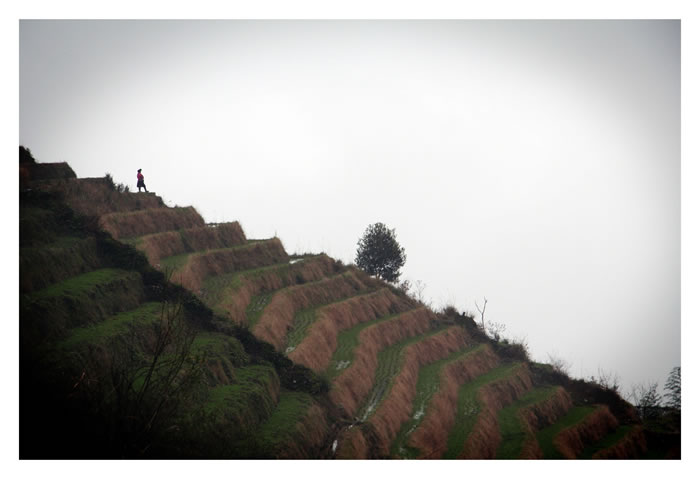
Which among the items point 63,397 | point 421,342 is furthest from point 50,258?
point 421,342

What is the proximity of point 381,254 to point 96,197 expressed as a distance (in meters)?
33.6

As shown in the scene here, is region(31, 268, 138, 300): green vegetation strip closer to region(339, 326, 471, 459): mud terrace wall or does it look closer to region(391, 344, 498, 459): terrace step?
region(339, 326, 471, 459): mud terrace wall

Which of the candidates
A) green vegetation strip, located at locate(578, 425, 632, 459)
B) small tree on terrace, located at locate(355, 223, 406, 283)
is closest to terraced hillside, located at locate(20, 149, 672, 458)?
green vegetation strip, located at locate(578, 425, 632, 459)

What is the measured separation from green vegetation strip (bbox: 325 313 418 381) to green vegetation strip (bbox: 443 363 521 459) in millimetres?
8298

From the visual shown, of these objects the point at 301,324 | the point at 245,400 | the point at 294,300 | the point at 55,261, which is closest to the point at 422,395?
the point at 301,324

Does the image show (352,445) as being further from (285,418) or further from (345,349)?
(345,349)

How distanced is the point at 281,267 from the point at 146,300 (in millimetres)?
12808

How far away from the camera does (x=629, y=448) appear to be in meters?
36.2

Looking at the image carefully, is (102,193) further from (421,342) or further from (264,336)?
(421,342)

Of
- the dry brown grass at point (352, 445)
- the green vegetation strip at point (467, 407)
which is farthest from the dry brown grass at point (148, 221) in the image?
the green vegetation strip at point (467, 407)

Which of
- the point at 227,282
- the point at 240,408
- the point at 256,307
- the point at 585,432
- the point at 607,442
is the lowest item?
the point at 607,442

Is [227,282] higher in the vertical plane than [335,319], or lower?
higher

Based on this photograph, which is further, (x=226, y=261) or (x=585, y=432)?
(x=226, y=261)

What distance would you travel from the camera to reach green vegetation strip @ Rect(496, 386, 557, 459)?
3181cm
